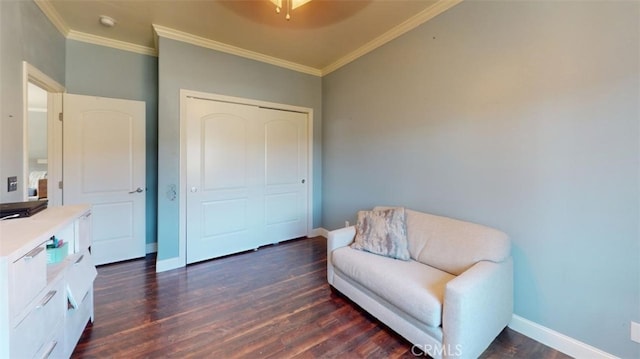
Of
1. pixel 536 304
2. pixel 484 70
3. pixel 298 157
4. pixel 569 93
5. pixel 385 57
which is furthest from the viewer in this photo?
pixel 298 157

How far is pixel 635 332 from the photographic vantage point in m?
1.38

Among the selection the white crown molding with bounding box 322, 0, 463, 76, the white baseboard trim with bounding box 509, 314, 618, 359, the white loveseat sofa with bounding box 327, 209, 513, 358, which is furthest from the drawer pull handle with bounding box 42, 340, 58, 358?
the white crown molding with bounding box 322, 0, 463, 76

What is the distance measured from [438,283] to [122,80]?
3931mm

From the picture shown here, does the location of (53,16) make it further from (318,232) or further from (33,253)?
(318,232)

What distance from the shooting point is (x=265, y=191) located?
11.5 feet

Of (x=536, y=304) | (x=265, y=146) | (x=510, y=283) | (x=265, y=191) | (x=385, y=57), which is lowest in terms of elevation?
(x=536, y=304)

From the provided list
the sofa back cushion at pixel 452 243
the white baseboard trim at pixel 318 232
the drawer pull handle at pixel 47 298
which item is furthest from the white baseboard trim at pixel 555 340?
the drawer pull handle at pixel 47 298

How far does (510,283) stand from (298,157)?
9.41 ft

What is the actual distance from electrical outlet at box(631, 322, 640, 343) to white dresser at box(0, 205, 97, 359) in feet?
9.65

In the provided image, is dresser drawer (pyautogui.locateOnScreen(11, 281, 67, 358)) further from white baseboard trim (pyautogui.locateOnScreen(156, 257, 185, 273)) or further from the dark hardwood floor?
white baseboard trim (pyautogui.locateOnScreen(156, 257, 185, 273))

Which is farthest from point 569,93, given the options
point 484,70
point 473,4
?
point 473,4

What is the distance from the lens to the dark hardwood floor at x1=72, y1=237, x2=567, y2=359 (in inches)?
63.6

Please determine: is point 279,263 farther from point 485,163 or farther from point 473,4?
point 473,4

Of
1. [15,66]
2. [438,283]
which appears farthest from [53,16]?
[438,283]
